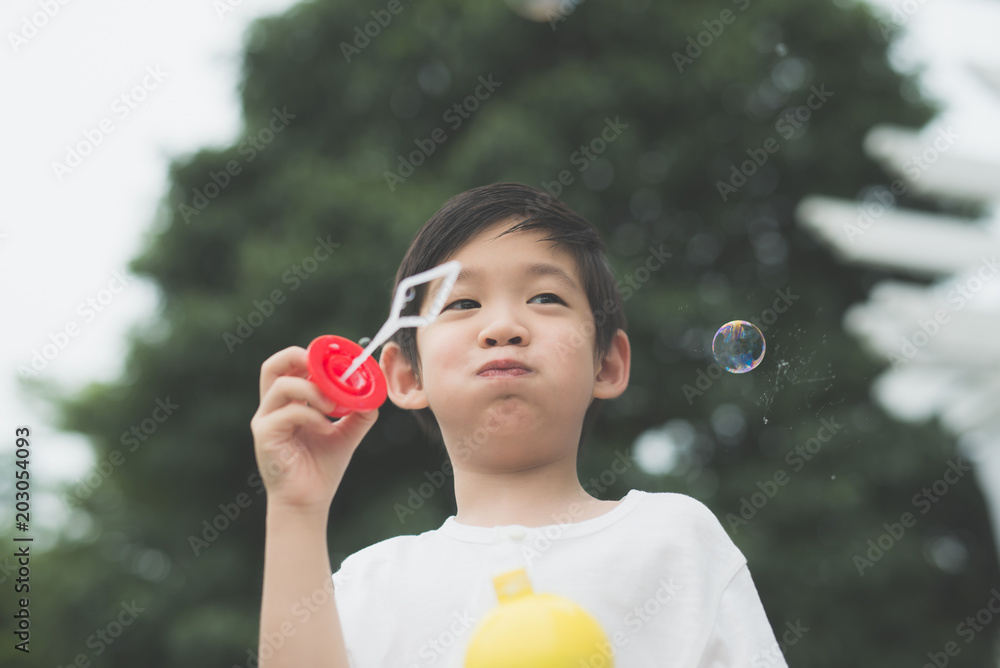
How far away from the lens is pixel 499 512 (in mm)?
1598

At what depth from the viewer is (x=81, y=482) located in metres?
7.66

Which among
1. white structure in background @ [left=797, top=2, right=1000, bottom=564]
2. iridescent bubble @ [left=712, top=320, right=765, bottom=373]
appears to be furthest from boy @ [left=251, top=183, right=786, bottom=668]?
white structure in background @ [left=797, top=2, right=1000, bottom=564]

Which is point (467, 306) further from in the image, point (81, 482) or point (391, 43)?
point (81, 482)

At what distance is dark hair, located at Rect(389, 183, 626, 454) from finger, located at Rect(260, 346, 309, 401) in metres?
0.44

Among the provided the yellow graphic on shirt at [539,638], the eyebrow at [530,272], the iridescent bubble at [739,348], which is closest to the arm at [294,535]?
the yellow graphic on shirt at [539,638]

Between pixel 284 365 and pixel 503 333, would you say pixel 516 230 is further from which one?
pixel 284 365

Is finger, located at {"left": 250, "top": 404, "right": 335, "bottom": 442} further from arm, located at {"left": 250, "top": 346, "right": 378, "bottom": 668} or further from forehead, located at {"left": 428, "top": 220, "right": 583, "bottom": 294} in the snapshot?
forehead, located at {"left": 428, "top": 220, "right": 583, "bottom": 294}

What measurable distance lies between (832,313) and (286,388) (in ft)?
18.1

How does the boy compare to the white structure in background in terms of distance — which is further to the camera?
the white structure in background

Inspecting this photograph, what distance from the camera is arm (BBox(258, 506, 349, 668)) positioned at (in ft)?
4.30

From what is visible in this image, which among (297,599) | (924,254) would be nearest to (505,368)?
(297,599)

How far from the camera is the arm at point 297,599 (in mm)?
1310

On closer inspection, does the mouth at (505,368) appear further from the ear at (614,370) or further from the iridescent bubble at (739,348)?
the iridescent bubble at (739,348)

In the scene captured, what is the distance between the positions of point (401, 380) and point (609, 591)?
2.26ft
